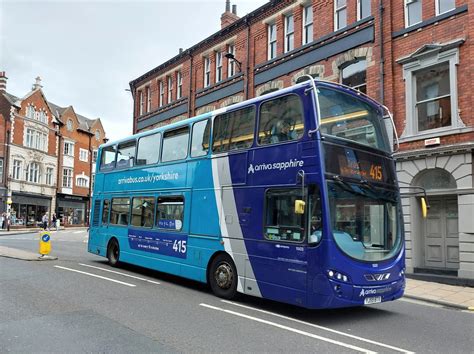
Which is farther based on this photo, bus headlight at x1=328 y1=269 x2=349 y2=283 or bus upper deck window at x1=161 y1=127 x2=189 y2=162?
bus upper deck window at x1=161 y1=127 x2=189 y2=162

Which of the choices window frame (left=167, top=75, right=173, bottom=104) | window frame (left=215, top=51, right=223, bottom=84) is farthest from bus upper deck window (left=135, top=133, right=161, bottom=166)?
window frame (left=167, top=75, right=173, bottom=104)

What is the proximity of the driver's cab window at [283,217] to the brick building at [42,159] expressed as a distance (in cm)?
3659

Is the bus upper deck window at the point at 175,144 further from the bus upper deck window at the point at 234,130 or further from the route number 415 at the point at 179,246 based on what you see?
the route number 415 at the point at 179,246

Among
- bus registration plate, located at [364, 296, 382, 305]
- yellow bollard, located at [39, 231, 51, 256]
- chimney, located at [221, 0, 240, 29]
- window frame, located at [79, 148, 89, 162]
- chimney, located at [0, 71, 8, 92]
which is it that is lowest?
bus registration plate, located at [364, 296, 382, 305]

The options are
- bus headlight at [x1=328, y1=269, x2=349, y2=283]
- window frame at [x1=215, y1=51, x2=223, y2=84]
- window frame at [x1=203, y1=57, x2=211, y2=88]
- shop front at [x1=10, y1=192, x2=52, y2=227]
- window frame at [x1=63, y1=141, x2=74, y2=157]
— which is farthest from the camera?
window frame at [x1=63, y1=141, x2=74, y2=157]

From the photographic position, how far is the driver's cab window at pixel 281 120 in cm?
731

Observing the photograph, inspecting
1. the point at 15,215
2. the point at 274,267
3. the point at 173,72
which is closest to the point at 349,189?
the point at 274,267

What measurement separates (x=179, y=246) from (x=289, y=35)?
41.0 ft

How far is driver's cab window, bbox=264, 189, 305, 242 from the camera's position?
7.00m

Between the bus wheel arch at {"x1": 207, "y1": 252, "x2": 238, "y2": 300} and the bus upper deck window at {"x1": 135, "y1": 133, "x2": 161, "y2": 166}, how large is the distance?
359 cm

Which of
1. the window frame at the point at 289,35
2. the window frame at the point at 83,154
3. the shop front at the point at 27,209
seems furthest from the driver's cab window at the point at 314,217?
the window frame at the point at 83,154

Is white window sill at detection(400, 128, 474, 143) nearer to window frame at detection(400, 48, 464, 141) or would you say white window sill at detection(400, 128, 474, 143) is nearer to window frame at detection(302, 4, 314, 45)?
window frame at detection(400, 48, 464, 141)

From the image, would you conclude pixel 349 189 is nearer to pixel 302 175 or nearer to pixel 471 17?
pixel 302 175

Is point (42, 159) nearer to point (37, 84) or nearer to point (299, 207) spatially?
point (37, 84)
